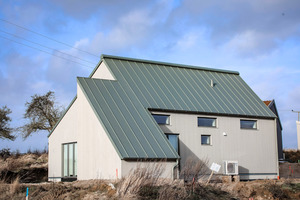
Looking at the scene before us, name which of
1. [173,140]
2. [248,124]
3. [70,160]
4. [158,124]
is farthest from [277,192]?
[70,160]

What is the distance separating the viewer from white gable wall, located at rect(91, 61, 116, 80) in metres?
24.9

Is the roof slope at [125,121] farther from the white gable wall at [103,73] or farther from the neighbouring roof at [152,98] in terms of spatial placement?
the white gable wall at [103,73]

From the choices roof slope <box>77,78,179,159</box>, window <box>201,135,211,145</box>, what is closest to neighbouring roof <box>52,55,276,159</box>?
roof slope <box>77,78,179,159</box>

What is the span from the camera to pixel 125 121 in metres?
21.0

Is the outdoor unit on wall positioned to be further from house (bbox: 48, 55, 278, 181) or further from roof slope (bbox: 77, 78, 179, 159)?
roof slope (bbox: 77, 78, 179, 159)

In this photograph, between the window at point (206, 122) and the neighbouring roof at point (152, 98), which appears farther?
the window at point (206, 122)

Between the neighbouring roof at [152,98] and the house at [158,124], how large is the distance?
0.05 meters

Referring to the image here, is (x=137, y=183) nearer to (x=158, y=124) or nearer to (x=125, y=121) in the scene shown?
(x=125, y=121)

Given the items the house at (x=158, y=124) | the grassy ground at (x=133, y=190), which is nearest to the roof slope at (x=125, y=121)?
the house at (x=158, y=124)

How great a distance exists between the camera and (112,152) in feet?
64.3

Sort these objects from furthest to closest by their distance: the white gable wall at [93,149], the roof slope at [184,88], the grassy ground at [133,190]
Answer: the roof slope at [184,88] < the white gable wall at [93,149] < the grassy ground at [133,190]

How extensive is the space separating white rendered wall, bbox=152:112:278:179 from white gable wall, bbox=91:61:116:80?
4.49 m

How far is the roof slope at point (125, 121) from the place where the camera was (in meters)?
19.6

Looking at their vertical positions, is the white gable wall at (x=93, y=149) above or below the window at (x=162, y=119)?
below
